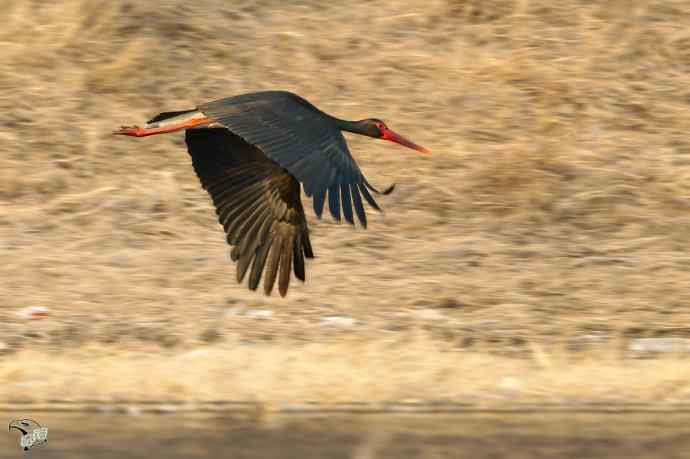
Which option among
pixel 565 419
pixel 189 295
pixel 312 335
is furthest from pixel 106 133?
pixel 565 419

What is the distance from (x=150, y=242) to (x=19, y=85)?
217 centimetres

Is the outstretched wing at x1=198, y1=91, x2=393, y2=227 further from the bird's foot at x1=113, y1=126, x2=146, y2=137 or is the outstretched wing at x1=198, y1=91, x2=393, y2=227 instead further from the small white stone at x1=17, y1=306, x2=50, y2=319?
the small white stone at x1=17, y1=306, x2=50, y2=319

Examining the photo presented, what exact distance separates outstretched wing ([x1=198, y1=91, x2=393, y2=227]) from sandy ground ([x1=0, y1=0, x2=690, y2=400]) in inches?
43.8

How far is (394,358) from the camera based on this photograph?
687cm

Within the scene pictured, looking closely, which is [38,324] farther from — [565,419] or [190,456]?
[565,419]

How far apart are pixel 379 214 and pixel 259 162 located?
2.43 m

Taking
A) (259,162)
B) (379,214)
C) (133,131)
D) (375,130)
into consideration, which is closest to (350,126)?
(375,130)

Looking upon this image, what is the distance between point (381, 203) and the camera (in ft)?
29.8

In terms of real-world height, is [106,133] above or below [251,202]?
below

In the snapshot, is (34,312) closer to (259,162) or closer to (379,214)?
(259,162)

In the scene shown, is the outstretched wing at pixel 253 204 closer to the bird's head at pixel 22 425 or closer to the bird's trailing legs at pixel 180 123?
the bird's trailing legs at pixel 180 123

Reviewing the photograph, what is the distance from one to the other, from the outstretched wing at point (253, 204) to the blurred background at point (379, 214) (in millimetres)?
505

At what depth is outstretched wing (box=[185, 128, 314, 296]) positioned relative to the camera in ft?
21.2

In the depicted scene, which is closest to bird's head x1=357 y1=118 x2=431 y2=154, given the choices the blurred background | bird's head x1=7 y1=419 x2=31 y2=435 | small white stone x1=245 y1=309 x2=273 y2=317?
the blurred background
